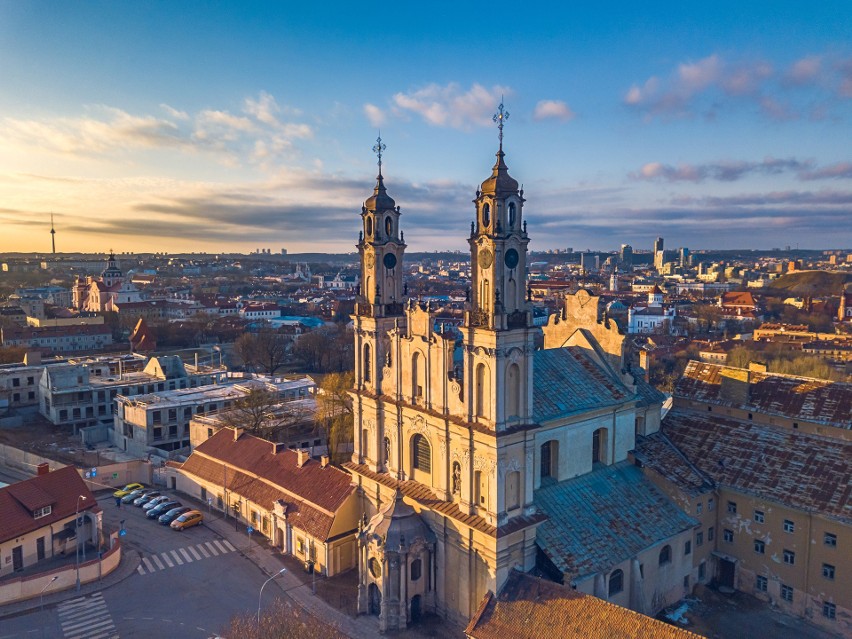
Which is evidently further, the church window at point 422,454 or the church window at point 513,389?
the church window at point 422,454

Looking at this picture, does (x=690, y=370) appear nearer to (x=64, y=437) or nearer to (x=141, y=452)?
(x=141, y=452)

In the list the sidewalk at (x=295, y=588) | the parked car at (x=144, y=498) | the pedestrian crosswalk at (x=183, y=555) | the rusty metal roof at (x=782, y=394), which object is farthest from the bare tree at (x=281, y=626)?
the rusty metal roof at (x=782, y=394)

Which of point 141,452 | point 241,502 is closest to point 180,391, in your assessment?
point 141,452

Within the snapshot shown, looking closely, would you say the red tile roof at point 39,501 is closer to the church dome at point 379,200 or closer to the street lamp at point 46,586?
the street lamp at point 46,586

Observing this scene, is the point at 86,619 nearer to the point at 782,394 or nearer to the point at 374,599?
the point at 374,599

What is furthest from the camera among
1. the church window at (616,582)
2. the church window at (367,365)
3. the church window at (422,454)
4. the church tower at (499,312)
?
the church window at (367,365)

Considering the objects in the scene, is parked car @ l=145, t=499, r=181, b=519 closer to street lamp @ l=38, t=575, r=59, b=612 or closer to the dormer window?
the dormer window

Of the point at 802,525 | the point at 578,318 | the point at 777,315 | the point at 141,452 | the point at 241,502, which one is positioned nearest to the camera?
the point at 802,525
